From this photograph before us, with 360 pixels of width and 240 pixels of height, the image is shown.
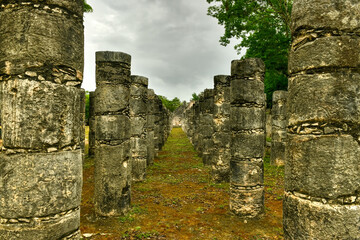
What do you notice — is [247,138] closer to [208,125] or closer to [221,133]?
[221,133]

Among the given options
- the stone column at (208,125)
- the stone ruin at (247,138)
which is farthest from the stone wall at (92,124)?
the stone ruin at (247,138)

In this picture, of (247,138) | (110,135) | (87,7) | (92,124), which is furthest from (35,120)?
(87,7)

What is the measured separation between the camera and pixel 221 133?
35.4 ft

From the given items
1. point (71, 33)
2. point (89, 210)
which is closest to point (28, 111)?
point (71, 33)

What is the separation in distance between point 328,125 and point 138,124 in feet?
27.9

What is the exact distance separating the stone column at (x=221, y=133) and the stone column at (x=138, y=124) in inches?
117

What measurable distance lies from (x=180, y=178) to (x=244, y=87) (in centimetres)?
599

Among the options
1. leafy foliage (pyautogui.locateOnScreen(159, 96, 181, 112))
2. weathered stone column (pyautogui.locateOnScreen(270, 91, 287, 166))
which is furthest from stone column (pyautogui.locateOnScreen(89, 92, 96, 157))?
leafy foliage (pyautogui.locateOnScreen(159, 96, 181, 112))

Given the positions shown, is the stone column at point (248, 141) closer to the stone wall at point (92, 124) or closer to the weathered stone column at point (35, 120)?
the weathered stone column at point (35, 120)

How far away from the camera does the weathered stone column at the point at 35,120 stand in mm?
2896

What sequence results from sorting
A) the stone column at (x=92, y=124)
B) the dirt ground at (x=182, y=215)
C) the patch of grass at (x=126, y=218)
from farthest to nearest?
1. the stone column at (x=92, y=124)
2. the patch of grass at (x=126, y=218)
3. the dirt ground at (x=182, y=215)

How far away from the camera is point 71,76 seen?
3.27 m

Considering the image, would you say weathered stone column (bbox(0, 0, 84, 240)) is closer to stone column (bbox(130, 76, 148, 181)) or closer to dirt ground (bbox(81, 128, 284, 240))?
dirt ground (bbox(81, 128, 284, 240))

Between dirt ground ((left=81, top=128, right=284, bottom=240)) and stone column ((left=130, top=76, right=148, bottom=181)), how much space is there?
661mm
